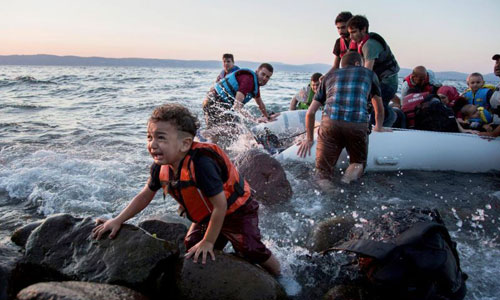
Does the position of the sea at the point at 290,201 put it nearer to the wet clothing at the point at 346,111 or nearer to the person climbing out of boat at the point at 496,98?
the wet clothing at the point at 346,111

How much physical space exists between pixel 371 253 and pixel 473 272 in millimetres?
1388

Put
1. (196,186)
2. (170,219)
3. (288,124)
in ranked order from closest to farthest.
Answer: (196,186), (170,219), (288,124)

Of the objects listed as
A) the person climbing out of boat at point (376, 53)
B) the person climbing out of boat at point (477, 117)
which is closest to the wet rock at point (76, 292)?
the person climbing out of boat at point (376, 53)

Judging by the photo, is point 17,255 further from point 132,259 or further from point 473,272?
point 473,272

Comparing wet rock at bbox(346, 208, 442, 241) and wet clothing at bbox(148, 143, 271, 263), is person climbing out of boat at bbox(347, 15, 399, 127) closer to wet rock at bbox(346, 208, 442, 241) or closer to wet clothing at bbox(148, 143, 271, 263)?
wet rock at bbox(346, 208, 442, 241)

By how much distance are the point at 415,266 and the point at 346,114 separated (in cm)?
289

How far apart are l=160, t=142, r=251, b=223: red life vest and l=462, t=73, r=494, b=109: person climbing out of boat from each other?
6.75 meters

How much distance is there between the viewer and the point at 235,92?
7.19m

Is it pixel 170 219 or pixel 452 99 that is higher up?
pixel 452 99

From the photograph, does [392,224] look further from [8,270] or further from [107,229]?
[8,270]

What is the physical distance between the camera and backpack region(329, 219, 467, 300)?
2.61 meters

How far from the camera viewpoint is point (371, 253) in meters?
2.69

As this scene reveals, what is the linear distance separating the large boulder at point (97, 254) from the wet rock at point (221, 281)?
0.20 m

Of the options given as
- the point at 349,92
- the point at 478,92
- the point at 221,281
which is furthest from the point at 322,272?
the point at 478,92
